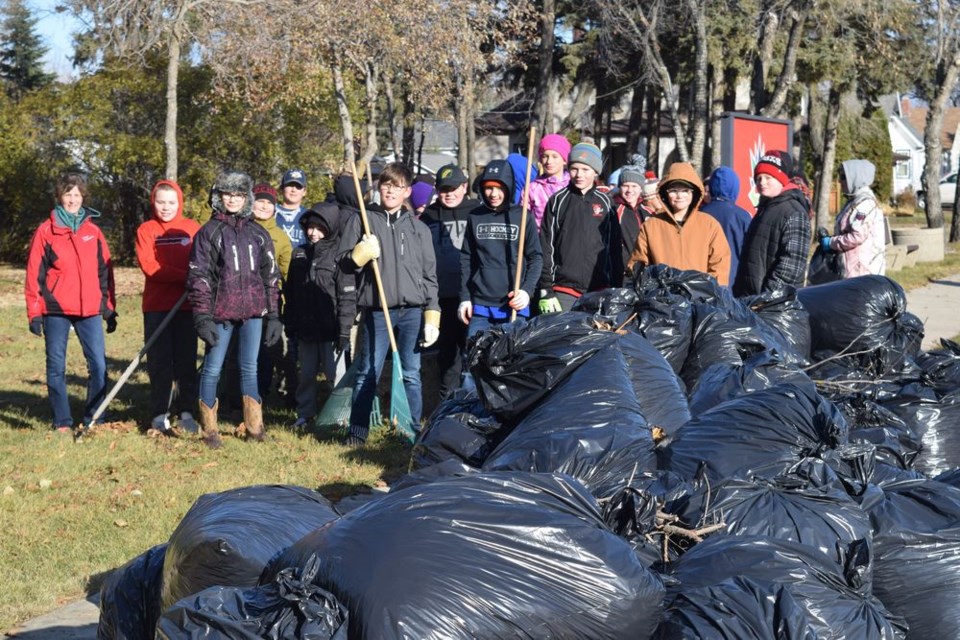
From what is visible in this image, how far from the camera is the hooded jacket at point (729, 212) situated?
24.7ft

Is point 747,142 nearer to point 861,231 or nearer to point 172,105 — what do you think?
point 861,231

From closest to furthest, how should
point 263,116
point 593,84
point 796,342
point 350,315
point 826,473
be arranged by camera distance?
point 826,473 < point 796,342 < point 350,315 < point 263,116 < point 593,84

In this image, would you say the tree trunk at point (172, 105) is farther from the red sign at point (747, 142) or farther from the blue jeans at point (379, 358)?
the blue jeans at point (379, 358)

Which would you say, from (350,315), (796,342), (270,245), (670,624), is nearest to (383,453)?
(350,315)

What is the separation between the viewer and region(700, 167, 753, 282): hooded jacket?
752 centimetres

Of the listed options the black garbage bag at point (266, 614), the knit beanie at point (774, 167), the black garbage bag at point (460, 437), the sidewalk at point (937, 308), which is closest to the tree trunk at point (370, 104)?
the sidewalk at point (937, 308)

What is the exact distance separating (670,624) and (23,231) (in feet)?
65.0

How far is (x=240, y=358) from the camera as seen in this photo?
283 inches

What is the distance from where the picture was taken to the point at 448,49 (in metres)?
20.4

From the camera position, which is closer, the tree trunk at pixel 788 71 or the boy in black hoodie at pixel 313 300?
the boy in black hoodie at pixel 313 300

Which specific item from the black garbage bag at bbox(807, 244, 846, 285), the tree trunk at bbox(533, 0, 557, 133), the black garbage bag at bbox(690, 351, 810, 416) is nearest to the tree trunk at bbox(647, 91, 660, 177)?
the tree trunk at bbox(533, 0, 557, 133)

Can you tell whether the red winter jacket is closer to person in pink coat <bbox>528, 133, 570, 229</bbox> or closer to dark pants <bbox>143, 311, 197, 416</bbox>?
dark pants <bbox>143, 311, 197, 416</bbox>

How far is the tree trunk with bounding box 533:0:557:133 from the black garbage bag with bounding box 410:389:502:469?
19.0m

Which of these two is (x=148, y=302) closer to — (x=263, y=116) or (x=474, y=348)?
(x=474, y=348)
